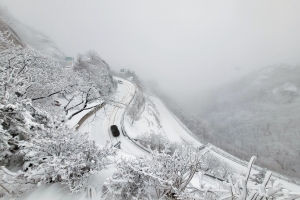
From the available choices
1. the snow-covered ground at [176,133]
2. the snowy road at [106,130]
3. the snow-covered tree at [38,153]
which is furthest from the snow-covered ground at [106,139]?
the snow-covered ground at [176,133]

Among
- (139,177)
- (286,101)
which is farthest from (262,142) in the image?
(139,177)

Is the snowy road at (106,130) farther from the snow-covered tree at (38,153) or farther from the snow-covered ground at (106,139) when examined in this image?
the snow-covered tree at (38,153)

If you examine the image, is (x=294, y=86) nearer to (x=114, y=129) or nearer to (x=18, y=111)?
(x=114, y=129)

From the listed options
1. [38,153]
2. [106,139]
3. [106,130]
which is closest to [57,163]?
[38,153]

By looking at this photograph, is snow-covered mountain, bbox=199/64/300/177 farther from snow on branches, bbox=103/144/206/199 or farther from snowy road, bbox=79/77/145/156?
snow on branches, bbox=103/144/206/199

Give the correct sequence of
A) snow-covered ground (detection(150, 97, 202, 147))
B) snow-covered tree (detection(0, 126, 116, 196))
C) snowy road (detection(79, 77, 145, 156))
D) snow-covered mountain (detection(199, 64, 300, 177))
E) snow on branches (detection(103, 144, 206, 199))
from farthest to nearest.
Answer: snow-covered mountain (detection(199, 64, 300, 177)) → snow-covered ground (detection(150, 97, 202, 147)) → snowy road (detection(79, 77, 145, 156)) → snow on branches (detection(103, 144, 206, 199)) → snow-covered tree (detection(0, 126, 116, 196))

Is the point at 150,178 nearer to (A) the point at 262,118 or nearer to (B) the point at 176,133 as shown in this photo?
(B) the point at 176,133

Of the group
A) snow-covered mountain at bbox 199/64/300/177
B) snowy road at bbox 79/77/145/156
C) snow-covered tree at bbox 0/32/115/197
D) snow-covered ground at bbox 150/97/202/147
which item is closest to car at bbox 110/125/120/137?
snowy road at bbox 79/77/145/156

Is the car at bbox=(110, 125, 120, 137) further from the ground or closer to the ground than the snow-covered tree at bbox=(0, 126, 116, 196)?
closer to the ground
